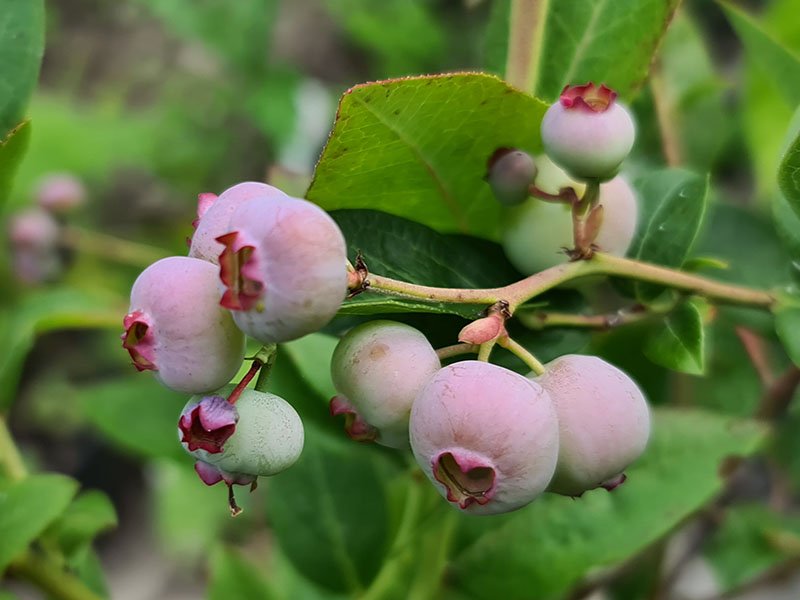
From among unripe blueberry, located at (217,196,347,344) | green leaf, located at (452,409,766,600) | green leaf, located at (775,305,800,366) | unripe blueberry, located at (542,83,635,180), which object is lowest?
green leaf, located at (452,409,766,600)

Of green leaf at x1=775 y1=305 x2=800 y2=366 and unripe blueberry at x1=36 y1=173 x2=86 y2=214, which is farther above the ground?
green leaf at x1=775 y1=305 x2=800 y2=366

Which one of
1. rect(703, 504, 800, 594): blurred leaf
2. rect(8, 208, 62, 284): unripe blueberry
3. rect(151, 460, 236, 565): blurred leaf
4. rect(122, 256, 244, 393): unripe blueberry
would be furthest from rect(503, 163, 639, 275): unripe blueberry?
rect(151, 460, 236, 565): blurred leaf

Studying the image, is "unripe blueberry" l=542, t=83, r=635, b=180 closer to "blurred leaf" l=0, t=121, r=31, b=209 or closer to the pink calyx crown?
the pink calyx crown

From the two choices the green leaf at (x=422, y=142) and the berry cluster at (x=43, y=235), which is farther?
the berry cluster at (x=43, y=235)

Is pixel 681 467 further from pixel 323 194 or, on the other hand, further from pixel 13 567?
pixel 13 567

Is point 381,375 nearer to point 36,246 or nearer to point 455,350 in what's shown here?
point 455,350

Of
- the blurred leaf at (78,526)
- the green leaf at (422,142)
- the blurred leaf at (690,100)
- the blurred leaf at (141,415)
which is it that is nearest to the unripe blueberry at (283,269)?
the green leaf at (422,142)

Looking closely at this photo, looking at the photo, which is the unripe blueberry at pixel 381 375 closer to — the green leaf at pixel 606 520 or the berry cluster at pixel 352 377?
the berry cluster at pixel 352 377
